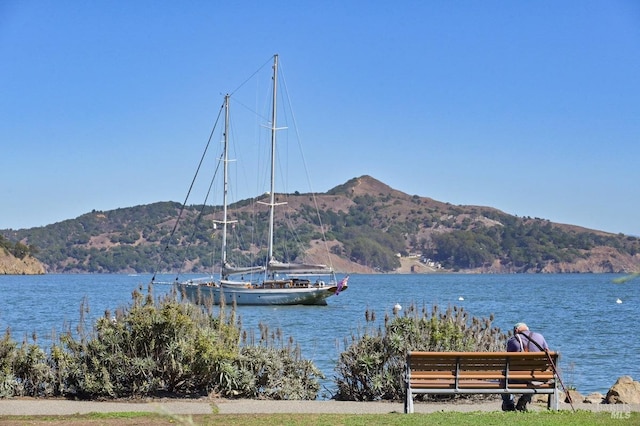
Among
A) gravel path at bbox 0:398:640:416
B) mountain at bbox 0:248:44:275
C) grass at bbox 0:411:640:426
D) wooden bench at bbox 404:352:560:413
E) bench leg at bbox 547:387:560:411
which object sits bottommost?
gravel path at bbox 0:398:640:416

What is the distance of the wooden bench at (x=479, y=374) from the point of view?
12.2 m

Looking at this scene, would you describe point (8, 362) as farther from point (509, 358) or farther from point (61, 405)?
point (509, 358)

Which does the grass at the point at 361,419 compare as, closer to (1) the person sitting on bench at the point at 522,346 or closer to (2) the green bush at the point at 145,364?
(1) the person sitting on bench at the point at 522,346

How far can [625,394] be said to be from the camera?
47.3 feet

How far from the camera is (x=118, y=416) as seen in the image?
38.5 ft

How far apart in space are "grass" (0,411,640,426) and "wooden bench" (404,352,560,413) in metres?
0.37

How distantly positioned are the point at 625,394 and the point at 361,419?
16.4 ft

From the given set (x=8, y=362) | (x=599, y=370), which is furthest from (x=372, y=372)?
(x=599, y=370)

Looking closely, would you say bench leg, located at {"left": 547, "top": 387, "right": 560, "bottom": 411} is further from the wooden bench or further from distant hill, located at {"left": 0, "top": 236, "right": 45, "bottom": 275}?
distant hill, located at {"left": 0, "top": 236, "right": 45, "bottom": 275}

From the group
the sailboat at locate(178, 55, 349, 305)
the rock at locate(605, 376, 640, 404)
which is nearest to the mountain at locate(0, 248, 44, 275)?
the sailboat at locate(178, 55, 349, 305)

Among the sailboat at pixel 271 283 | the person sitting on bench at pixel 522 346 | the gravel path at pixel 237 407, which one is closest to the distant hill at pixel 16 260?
the sailboat at pixel 271 283

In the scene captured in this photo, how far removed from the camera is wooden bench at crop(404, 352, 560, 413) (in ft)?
40.2

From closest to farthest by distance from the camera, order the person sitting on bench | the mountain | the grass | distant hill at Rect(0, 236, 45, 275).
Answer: the grass
the person sitting on bench
the mountain
distant hill at Rect(0, 236, 45, 275)

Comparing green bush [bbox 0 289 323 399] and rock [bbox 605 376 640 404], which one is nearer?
green bush [bbox 0 289 323 399]
